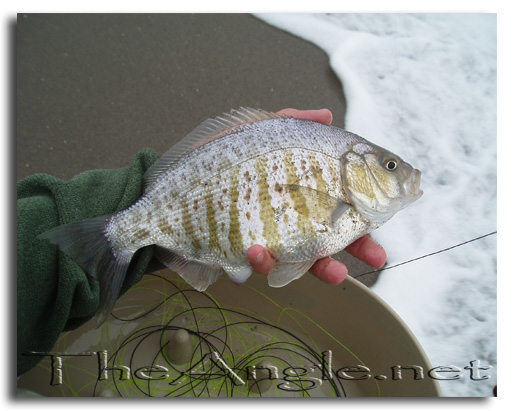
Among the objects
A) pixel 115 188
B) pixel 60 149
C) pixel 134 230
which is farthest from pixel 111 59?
pixel 134 230

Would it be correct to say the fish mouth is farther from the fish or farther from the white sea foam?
the white sea foam

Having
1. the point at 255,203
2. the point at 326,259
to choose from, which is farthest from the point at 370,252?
the point at 255,203

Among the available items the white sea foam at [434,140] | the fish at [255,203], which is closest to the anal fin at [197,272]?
the fish at [255,203]

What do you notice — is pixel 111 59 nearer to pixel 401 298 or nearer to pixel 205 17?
pixel 205 17

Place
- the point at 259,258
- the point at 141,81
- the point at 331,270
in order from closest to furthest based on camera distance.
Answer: the point at 259,258 → the point at 331,270 → the point at 141,81

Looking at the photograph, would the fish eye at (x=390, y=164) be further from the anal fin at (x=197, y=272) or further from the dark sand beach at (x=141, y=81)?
the dark sand beach at (x=141, y=81)

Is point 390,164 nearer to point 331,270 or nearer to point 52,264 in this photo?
point 331,270
